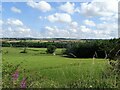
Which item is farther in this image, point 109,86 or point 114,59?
point 114,59

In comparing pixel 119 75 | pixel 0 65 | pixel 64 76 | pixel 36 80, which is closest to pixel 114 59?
pixel 119 75

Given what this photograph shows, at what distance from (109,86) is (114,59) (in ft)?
2.88

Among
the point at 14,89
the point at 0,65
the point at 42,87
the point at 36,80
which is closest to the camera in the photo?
the point at 14,89

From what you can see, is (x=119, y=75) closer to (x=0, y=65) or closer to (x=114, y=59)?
(x=114, y=59)

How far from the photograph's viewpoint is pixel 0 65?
470 cm

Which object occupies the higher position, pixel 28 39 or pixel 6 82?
pixel 28 39

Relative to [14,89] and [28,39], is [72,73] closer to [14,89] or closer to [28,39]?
[28,39]

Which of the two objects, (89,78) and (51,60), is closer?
(89,78)

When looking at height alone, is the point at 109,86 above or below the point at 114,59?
below

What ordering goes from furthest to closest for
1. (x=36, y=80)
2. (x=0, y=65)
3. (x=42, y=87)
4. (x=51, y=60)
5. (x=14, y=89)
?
(x=51, y=60) → (x=0, y=65) → (x=36, y=80) → (x=42, y=87) → (x=14, y=89)

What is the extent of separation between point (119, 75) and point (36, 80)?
1.19 meters

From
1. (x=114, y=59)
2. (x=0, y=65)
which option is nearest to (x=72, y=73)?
(x=114, y=59)

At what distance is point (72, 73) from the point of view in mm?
4879

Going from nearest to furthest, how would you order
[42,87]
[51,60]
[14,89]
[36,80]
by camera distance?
[14,89]
[42,87]
[36,80]
[51,60]
